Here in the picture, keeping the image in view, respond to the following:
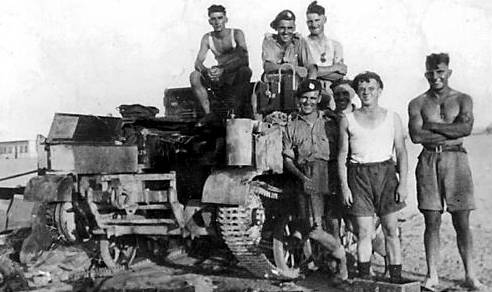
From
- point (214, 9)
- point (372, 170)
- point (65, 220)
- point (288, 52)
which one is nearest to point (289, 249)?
point (372, 170)

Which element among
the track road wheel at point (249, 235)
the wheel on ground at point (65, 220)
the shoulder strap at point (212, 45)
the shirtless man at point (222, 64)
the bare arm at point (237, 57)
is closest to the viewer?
the track road wheel at point (249, 235)

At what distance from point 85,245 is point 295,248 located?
247 cm

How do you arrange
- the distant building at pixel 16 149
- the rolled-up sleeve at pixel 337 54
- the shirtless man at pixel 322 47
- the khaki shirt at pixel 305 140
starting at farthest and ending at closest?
the distant building at pixel 16 149
the rolled-up sleeve at pixel 337 54
the shirtless man at pixel 322 47
the khaki shirt at pixel 305 140

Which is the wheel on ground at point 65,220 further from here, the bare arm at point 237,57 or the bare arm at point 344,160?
the bare arm at point 344,160

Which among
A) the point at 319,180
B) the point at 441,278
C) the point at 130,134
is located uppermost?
the point at 130,134

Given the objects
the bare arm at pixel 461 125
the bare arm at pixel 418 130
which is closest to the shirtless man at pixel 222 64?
the bare arm at pixel 418 130

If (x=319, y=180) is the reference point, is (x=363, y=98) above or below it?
above

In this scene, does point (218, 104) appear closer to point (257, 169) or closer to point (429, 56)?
point (257, 169)

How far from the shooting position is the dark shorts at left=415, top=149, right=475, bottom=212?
6.24 m

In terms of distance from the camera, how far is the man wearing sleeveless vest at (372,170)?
5918 mm

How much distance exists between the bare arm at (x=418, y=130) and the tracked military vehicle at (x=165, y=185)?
127 cm

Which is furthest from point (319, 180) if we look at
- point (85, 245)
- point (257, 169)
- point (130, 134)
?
point (85, 245)

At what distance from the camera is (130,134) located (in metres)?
7.72

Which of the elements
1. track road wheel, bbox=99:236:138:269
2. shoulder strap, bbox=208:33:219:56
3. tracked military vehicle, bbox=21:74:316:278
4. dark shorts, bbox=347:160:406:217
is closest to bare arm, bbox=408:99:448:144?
dark shorts, bbox=347:160:406:217
